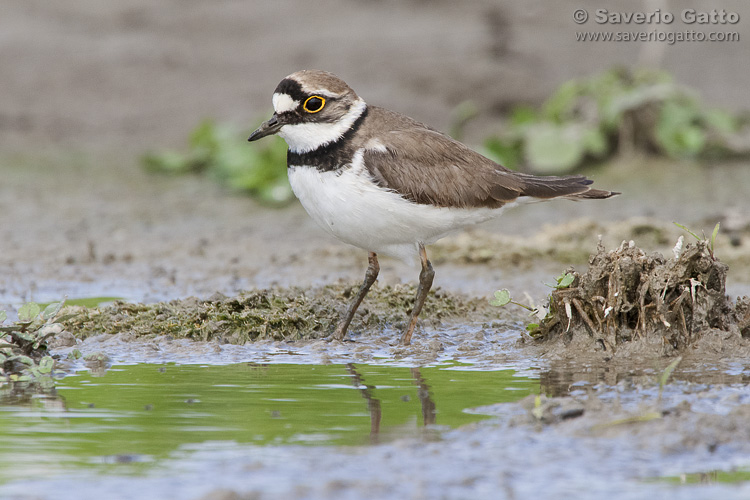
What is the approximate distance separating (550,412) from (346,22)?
12.6m

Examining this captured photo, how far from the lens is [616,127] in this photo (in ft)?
42.6

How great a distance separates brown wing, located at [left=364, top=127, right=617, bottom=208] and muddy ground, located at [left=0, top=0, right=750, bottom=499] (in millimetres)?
944

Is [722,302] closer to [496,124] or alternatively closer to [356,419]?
[356,419]

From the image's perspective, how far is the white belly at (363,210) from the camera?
627cm

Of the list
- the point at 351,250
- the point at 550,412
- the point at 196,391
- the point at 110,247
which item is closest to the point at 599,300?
the point at 550,412

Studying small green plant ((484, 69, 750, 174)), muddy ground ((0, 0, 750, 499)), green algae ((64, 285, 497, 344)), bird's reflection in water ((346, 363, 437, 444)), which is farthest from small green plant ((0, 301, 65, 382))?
small green plant ((484, 69, 750, 174))

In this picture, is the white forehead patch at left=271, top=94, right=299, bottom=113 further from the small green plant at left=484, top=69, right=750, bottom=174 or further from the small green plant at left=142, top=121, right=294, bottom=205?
the small green plant at left=484, top=69, right=750, bottom=174

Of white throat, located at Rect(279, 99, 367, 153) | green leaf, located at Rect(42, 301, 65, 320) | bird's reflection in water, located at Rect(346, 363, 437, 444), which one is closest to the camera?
bird's reflection in water, located at Rect(346, 363, 437, 444)

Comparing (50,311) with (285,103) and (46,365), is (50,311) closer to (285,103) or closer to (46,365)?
(46,365)

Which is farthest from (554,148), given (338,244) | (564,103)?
(338,244)

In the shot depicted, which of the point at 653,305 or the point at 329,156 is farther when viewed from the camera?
the point at 329,156

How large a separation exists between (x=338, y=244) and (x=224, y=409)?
578 centimetres

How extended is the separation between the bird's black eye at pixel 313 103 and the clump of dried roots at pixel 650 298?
1.81 meters

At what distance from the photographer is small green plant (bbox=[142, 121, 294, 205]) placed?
12.6 m
